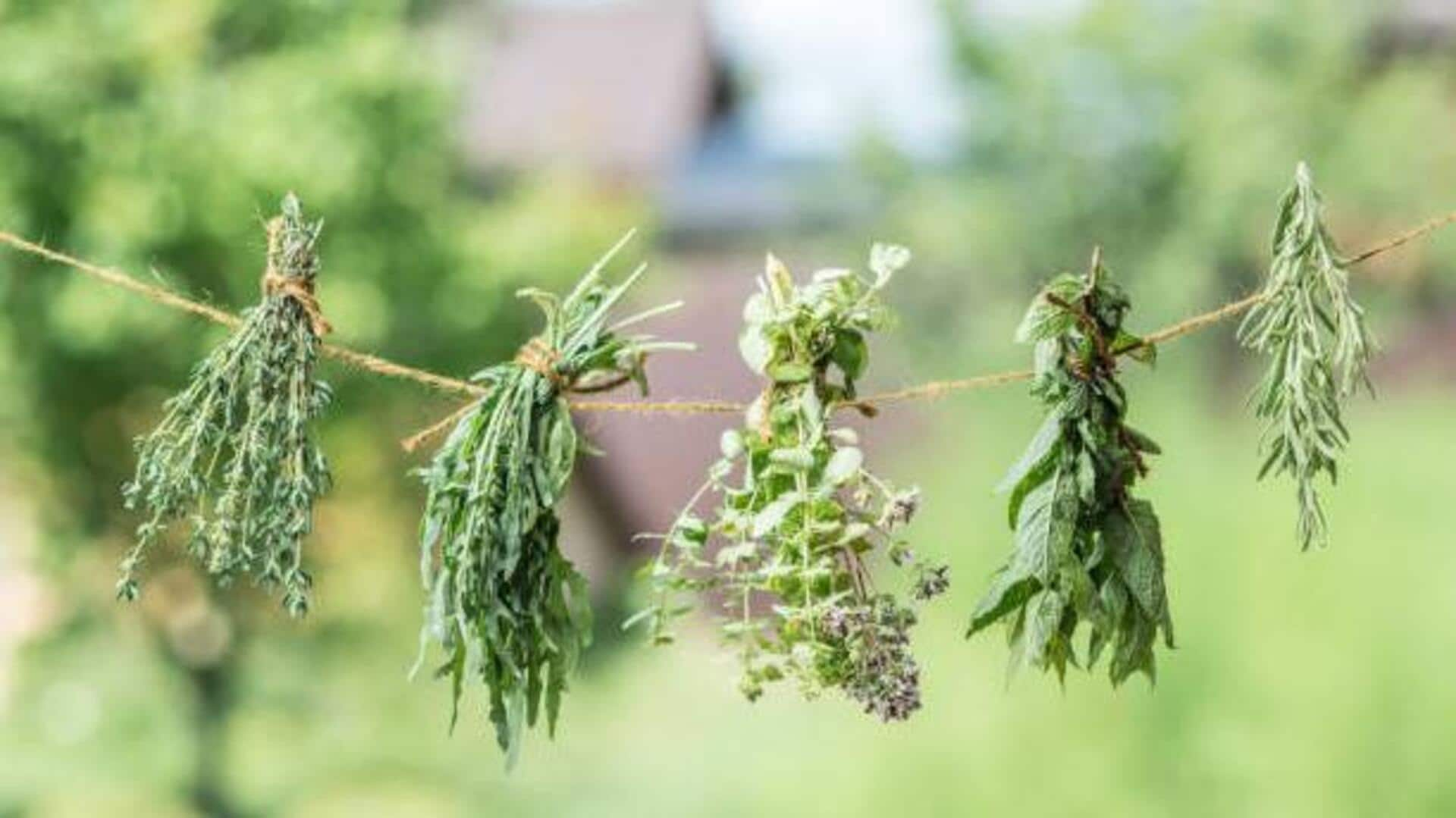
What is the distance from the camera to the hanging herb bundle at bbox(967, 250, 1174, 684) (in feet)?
7.75

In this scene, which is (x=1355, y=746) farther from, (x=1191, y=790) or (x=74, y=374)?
(x=74, y=374)

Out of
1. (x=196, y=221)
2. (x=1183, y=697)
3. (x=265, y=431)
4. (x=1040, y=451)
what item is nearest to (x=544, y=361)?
(x=265, y=431)

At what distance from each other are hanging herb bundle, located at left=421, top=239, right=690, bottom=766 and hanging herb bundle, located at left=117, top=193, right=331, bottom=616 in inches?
4.8

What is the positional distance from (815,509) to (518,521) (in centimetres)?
27

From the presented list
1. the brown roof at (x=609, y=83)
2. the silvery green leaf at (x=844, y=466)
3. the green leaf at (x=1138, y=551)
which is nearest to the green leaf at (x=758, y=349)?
the silvery green leaf at (x=844, y=466)

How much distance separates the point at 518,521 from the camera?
2379 mm

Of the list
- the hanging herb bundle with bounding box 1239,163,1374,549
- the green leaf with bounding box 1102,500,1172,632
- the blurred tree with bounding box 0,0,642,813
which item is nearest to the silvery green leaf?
the green leaf with bounding box 1102,500,1172,632

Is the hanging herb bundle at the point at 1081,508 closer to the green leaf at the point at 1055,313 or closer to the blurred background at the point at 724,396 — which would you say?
the green leaf at the point at 1055,313

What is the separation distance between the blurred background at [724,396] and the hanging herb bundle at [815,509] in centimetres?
524

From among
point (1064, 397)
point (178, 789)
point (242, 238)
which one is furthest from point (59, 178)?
point (1064, 397)

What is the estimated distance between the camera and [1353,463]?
8.83 metres

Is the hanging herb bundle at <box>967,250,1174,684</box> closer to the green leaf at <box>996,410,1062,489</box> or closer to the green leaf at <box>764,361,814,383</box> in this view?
the green leaf at <box>996,410,1062,489</box>

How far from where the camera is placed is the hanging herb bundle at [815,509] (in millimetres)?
2412

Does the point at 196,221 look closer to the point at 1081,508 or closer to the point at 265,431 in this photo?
the point at 265,431
